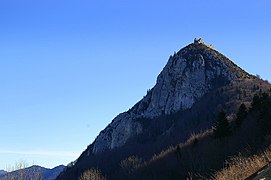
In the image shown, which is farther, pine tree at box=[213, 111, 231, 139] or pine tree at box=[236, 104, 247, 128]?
pine tree at box=[236, 104, 247, 128]

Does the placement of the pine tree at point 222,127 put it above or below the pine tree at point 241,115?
below

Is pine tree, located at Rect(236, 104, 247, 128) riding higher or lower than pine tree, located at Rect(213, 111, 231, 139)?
higher

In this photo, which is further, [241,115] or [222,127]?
[241,115]

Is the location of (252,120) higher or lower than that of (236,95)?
lower

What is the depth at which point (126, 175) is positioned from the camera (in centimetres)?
13075

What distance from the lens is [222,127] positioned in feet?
257

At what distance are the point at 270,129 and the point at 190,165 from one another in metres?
32.1

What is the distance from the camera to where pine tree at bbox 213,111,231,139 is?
74725 millimetres

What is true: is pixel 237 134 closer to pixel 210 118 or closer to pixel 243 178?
pixel 243 178

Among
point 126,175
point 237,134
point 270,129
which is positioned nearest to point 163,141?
point 126,175

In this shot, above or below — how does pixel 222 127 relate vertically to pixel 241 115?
below

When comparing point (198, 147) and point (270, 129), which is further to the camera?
point (198, 147)

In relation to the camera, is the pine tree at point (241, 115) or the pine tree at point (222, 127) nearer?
the pine tree at point (222, 127)

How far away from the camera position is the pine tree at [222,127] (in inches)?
2942
